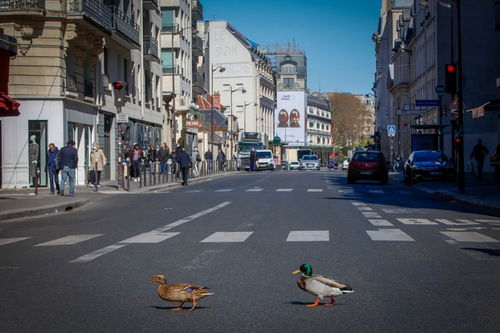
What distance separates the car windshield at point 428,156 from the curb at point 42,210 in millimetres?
18955

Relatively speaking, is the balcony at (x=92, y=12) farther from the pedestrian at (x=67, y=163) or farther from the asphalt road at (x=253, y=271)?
the asphalt road at (x=253, y=271)

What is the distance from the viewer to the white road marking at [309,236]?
13002mm

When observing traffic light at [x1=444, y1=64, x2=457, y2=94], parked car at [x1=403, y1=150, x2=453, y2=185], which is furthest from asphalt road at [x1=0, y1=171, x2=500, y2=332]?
parked car at [x1=403, y1=150, x2=453, y2=185]

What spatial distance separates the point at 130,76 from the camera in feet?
167

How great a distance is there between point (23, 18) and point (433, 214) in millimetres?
21741

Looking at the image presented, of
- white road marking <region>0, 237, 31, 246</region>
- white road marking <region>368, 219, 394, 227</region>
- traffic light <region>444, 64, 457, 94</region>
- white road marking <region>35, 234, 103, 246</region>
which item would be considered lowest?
white road marking <region>0, 237, 31, 246</region>

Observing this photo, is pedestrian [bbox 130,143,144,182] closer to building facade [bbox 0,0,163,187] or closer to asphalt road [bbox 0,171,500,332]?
building facade [bbox 0,0,163,187]

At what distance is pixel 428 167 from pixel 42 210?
857 inches

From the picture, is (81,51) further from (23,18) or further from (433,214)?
(433,214)

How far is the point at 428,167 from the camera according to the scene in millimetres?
39125

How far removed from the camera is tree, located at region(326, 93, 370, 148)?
17375cm

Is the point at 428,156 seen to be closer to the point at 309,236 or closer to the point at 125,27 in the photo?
the point at 125,27

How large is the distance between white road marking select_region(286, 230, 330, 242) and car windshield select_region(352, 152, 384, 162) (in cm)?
2765

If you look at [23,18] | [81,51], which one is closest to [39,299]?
[23,18]
